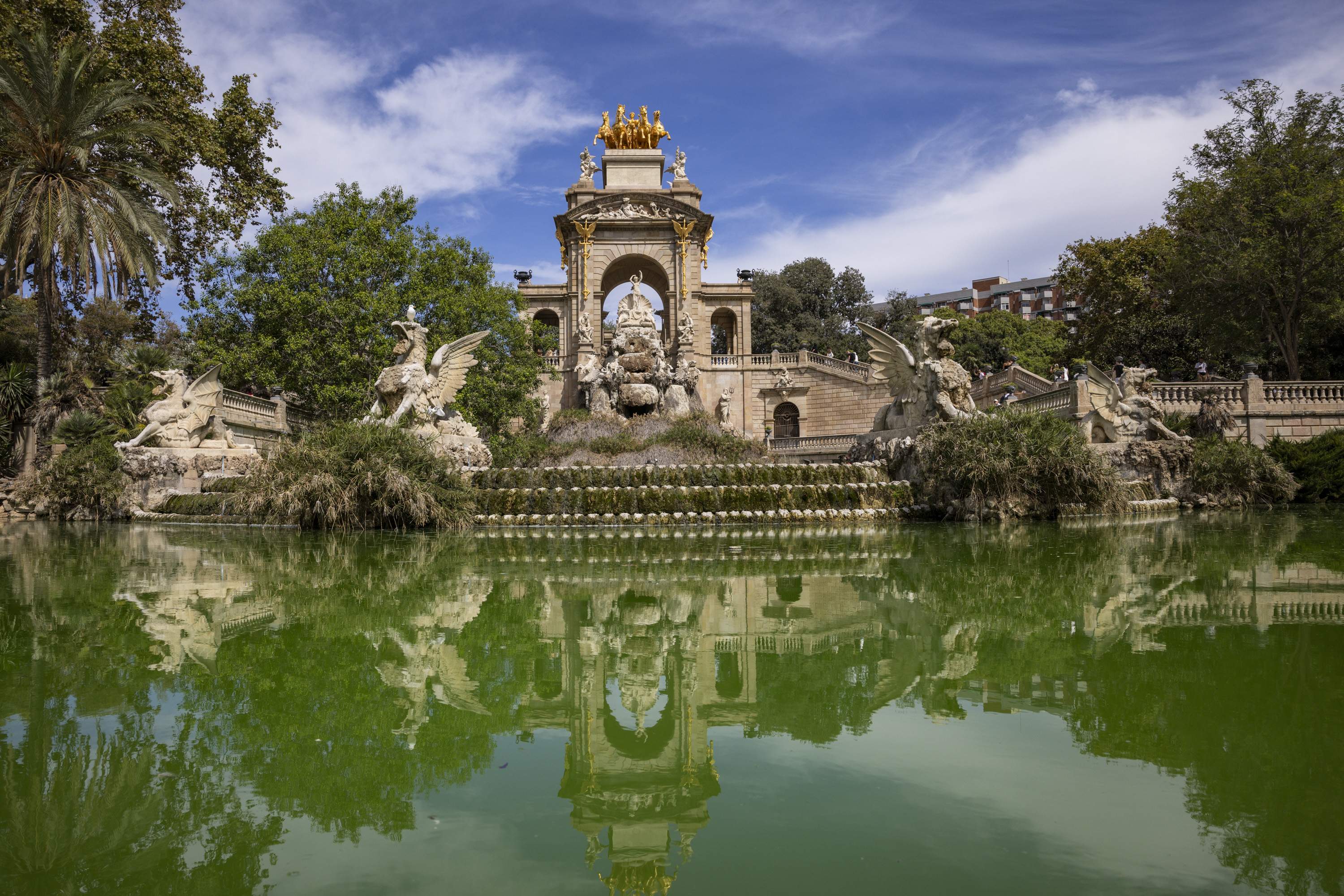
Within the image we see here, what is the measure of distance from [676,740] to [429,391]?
14.8 m

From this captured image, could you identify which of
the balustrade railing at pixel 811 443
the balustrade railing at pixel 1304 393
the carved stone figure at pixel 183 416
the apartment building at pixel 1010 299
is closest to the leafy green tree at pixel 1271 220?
the balustrade railing at pixel 1304 393

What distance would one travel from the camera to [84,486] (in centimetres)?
1614

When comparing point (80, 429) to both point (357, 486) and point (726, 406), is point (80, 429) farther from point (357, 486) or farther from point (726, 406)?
point (726, 406)

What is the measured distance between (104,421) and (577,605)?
17.0 m

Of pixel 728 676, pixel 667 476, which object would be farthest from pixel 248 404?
pixel 728 676

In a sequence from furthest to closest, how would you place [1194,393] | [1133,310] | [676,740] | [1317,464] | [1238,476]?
[1133,310] < [1194,393] < [1317,464] < [1238,476] < [676,740]

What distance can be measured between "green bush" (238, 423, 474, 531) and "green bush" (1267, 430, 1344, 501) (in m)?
16.9

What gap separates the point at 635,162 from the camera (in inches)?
1686

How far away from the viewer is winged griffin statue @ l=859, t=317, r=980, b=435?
16.6 meters

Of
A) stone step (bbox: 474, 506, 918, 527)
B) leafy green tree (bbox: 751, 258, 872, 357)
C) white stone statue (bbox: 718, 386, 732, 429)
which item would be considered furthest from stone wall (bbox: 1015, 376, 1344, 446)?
leafy green tree (bbox: 751, 258, 872, 357)

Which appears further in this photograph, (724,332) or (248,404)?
(724,332)

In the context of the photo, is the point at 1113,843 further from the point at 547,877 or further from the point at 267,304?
the point at 267,304

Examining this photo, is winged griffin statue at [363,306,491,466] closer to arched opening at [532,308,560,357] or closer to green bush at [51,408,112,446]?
green bush at [51,408,112,446]

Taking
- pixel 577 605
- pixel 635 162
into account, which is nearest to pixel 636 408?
pixel 635 162
